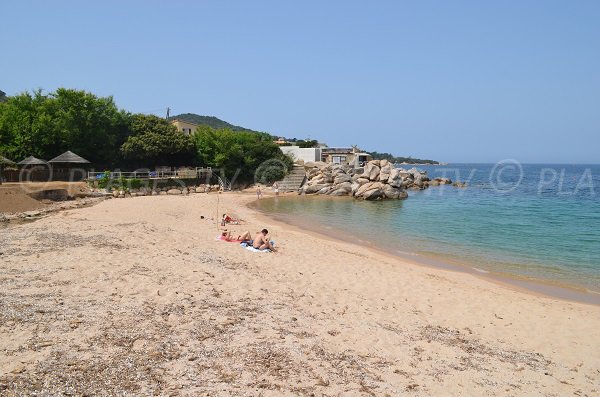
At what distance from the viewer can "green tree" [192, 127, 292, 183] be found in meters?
46.9

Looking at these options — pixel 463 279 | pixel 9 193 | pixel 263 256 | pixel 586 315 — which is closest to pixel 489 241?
pixel 463 279

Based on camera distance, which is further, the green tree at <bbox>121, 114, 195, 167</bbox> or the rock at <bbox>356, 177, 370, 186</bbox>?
the rock at <bbox>356, 177, 370, 186</bbox>

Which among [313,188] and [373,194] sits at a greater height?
[313,188]

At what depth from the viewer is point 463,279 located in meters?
13.6

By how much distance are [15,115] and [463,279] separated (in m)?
40.8

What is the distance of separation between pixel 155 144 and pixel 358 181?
23012 mm

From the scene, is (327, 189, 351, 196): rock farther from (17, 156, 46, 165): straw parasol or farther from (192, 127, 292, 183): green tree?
(17, 156, 46, 165): straw parasol

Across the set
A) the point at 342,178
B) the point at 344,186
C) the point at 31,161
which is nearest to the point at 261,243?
the point at 31,161

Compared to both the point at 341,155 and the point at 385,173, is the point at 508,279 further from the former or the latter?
the point at 341,155

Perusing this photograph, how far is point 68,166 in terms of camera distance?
3666cm

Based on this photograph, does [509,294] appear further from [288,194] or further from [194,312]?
[288,194]

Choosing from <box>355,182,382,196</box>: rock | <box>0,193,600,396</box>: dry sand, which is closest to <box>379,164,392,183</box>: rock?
<box>355,182,382,196</box>: rock

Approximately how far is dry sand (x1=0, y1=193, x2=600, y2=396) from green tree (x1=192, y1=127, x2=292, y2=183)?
111 ft

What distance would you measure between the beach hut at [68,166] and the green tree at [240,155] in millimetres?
13510
